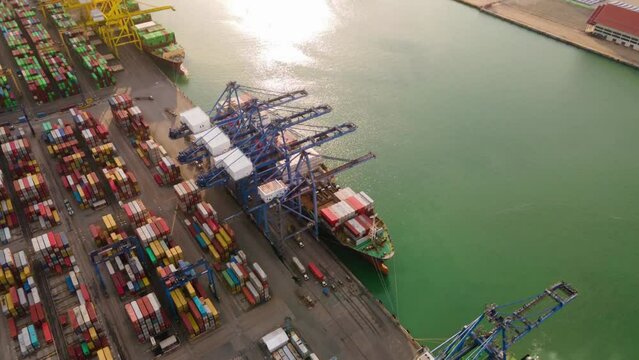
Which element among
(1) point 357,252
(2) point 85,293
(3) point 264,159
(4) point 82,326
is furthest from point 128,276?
(1) point 357,252

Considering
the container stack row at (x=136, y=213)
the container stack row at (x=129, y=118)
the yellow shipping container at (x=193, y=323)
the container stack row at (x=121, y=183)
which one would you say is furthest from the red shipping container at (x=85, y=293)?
the container stack row at (x=129, y=118)

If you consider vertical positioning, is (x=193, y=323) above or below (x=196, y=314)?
below

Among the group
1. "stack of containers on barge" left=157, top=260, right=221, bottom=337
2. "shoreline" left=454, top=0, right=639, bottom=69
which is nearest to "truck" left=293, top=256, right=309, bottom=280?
"stack of containers on barge" left=157, top=260, right=221, bottom=337

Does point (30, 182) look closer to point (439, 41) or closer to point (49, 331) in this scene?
point (49, 331)

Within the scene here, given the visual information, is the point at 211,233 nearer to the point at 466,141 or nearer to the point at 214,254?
the point at 214,254

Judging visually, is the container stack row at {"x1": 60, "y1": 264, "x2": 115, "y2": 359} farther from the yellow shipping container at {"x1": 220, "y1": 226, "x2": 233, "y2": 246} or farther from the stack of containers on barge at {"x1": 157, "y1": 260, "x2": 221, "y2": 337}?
the yellow shipping container at {"x1": 220, "y1": 226, "x2": 233, "y2": 246}

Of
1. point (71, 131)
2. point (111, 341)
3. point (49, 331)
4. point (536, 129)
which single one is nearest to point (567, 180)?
point (536, 129)
